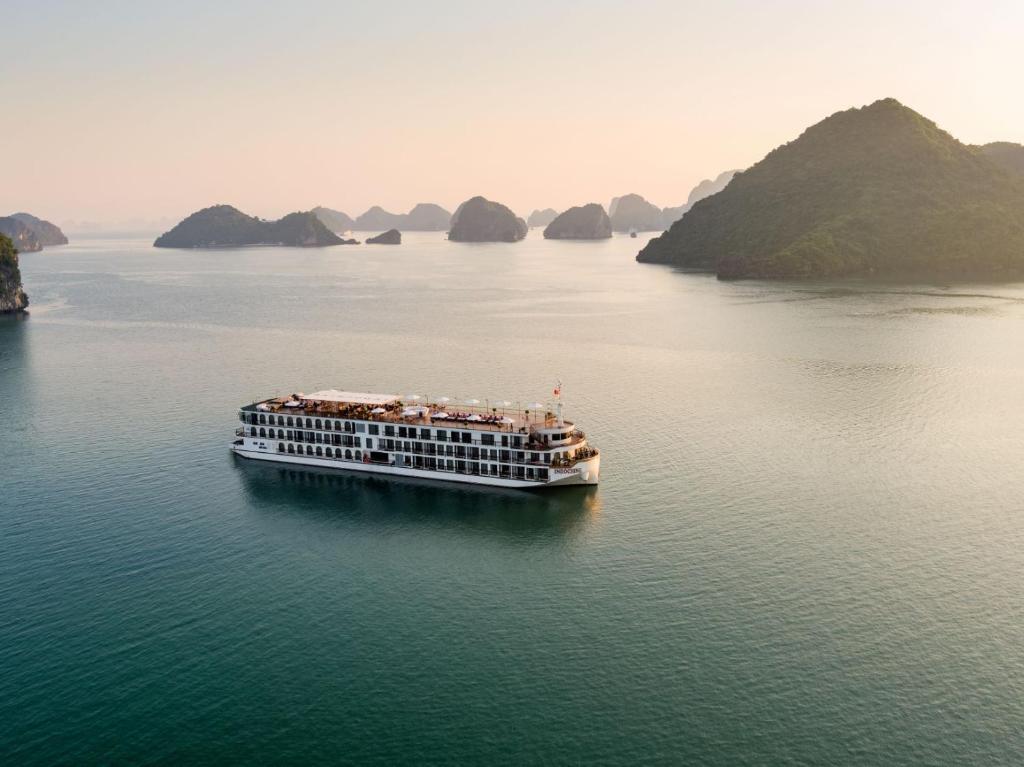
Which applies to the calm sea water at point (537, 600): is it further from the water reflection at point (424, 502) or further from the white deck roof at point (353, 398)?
the white deck roof at point (353, 398)

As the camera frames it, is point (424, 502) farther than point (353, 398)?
No

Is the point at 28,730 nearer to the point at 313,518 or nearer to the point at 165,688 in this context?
the point at 165,688

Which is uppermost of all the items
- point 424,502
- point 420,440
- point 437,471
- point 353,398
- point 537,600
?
point 353,398

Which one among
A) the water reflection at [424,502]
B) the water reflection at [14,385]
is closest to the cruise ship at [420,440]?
the water reflection at [424,502]

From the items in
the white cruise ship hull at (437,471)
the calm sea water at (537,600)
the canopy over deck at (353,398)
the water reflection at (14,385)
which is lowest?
the calm sea water at (537,600)

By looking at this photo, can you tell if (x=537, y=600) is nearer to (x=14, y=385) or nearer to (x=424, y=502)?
(x=424, y=502)

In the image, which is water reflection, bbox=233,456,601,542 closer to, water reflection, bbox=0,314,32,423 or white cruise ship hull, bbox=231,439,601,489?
white cruise ship hull, bbox=231,439,601,489

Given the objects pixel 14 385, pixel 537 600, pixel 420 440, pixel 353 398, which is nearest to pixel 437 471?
pixel 420 440
